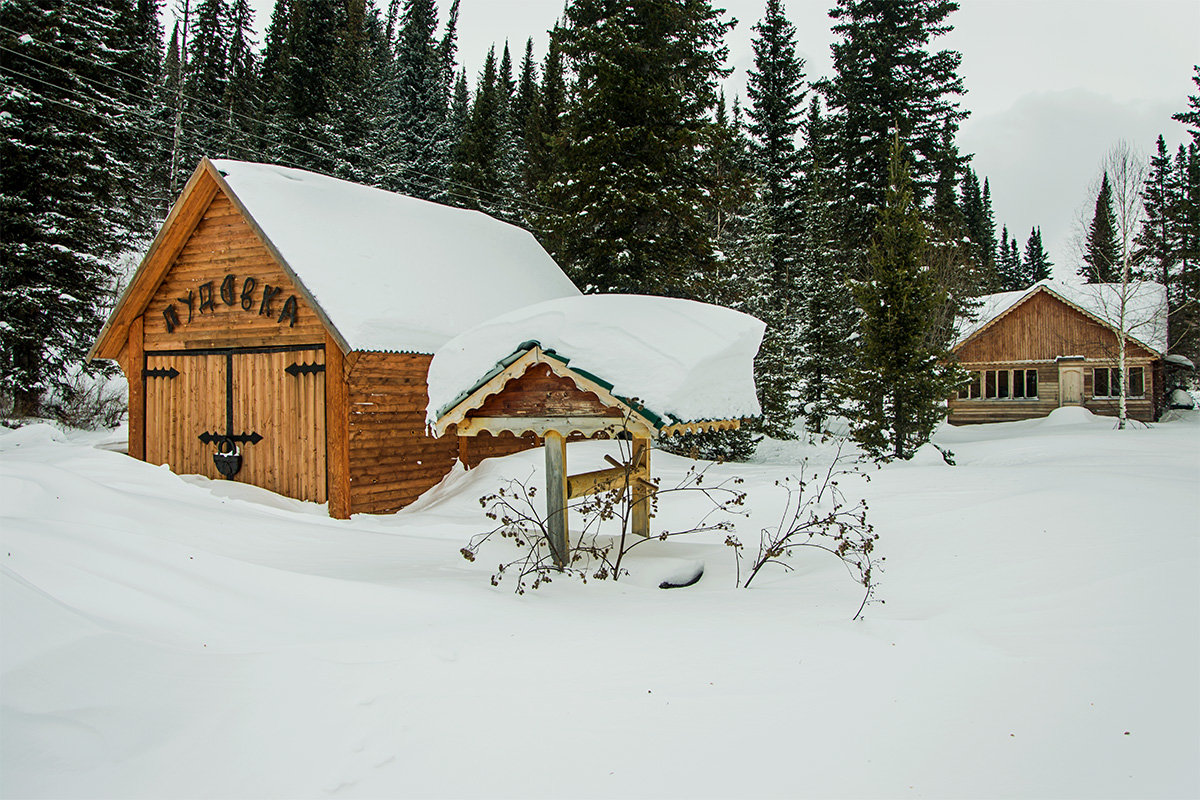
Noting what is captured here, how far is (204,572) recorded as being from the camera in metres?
5.20

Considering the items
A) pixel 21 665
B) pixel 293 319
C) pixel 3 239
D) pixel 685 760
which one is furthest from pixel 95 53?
pixel 685 760

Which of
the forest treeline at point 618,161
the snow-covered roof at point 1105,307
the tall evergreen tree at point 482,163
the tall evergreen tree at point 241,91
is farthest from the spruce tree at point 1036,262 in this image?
the tall evergreen tree at point 241,91

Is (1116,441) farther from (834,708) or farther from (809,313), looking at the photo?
(834,708)

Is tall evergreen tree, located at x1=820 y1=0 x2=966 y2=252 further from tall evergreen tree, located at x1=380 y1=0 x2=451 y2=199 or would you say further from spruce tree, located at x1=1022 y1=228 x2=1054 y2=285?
spruce tree, located at x1=1022 y1=228 x2=1054 y2=285

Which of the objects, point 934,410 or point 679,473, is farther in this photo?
point 934,410

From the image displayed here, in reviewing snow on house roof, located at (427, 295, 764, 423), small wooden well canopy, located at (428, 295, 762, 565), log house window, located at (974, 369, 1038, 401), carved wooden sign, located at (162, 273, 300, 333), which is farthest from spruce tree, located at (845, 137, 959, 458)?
log house window, located at (974, 369, 1038, 401)

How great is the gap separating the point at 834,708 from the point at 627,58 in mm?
16404

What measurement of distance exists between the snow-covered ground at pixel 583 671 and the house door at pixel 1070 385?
83.3 ft

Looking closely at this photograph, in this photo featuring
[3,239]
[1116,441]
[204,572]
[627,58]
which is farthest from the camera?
[1116,441]

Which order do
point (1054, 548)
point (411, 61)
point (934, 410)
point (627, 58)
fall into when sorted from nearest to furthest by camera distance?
1. point (1054, 548)
2. point (934, 410)
3. point (627, 58)
4. point (411, 61)

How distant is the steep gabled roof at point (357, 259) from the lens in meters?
11.7

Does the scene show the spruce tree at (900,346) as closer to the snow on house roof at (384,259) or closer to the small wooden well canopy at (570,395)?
the snow on house roof at (384,259)

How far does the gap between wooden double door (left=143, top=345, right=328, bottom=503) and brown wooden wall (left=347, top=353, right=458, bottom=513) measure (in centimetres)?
57

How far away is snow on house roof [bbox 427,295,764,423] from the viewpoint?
5.91 meters
